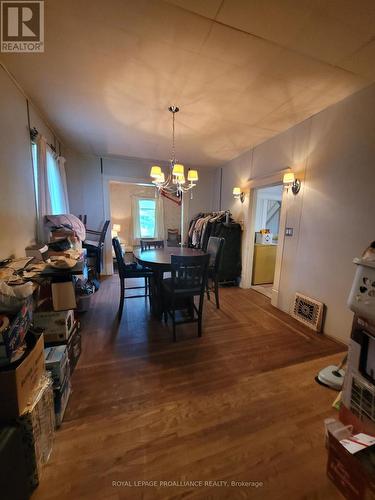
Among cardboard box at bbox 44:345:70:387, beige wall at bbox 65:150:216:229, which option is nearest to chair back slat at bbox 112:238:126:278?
cardboard box at bbox 44:345:70:387

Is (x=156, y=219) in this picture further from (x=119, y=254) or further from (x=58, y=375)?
(x=58, y=375)

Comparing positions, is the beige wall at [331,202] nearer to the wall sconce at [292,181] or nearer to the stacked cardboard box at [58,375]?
the wall sconce at [292,181]

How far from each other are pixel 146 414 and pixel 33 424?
66 centimetres

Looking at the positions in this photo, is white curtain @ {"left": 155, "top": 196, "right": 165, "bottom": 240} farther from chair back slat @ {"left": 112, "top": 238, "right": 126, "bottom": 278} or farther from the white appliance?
chair back slat @ {"left": 112, "top": 238, "right": 126, "bottom": 278}

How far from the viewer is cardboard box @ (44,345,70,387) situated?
1205 millimetres

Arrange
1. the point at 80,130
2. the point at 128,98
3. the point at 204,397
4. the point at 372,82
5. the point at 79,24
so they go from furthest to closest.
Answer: the point at 80,130, the point at 128,98, the point at 372,82, the point at 204,397, the point at 79,24

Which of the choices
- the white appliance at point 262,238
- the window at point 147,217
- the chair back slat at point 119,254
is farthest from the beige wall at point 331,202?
the window at point 147,217

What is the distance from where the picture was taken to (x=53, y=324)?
4.86 feet

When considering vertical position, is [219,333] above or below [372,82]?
below

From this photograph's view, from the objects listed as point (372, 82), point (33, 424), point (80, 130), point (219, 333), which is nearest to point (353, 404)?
point (219, 333)

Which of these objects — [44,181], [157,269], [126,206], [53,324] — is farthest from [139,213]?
[53,324]

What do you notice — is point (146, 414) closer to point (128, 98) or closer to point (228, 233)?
point (128, 98)

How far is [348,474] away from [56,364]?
5.21ft

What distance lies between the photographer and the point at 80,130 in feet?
9.71
